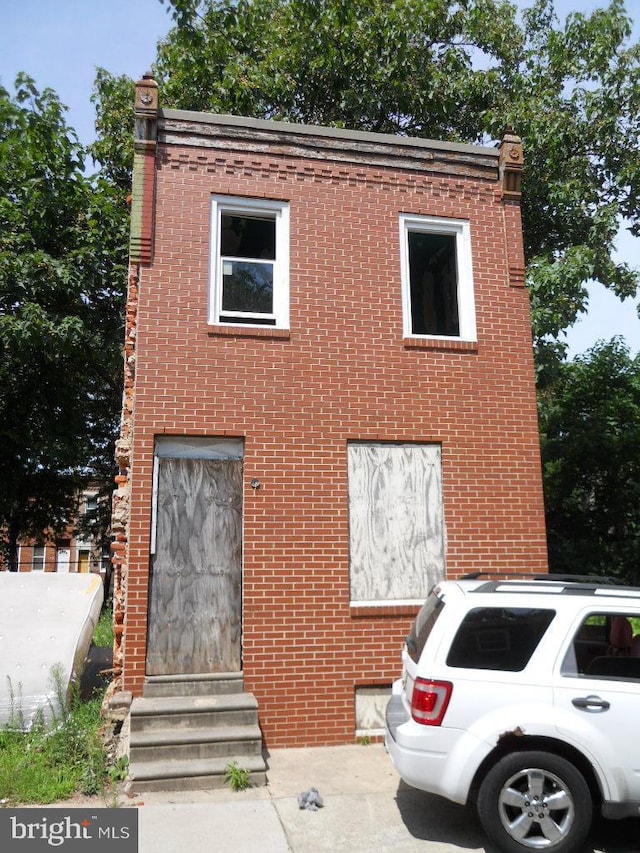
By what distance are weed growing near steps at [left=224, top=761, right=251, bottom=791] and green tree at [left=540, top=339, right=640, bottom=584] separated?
12409 mm

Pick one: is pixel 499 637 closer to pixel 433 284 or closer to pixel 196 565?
pixel 196 565

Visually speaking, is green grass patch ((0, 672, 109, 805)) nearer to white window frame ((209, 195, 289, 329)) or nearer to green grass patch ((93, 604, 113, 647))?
white window frame ((209, 195, 289, 329))

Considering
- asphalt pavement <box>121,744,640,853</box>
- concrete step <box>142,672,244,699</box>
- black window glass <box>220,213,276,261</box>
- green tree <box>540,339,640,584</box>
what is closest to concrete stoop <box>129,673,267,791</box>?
concrete step <box>142,672,244,699</box>

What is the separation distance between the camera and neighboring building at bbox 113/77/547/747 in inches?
296

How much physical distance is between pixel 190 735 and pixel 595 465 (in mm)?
13582

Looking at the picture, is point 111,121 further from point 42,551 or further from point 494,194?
point 42,551

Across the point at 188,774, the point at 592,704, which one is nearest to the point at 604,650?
the point at 592,704

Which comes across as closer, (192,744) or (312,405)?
(192,744)

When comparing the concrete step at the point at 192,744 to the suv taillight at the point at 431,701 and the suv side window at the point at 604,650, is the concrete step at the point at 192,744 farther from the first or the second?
the suv side window at the point at 604,650

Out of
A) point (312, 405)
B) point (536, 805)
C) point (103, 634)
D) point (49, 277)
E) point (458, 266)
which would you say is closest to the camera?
point (536, 805)

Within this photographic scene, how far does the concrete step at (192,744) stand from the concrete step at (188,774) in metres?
0.06

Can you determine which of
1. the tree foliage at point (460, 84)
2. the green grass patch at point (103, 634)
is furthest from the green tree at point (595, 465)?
the green grass patch at point (103, 634)

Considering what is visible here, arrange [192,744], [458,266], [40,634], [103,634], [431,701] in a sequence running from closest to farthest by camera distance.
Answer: [431,701] < [192,744] < [40,634] < [458,266] < [103,634]

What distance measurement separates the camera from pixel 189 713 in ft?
21.8
